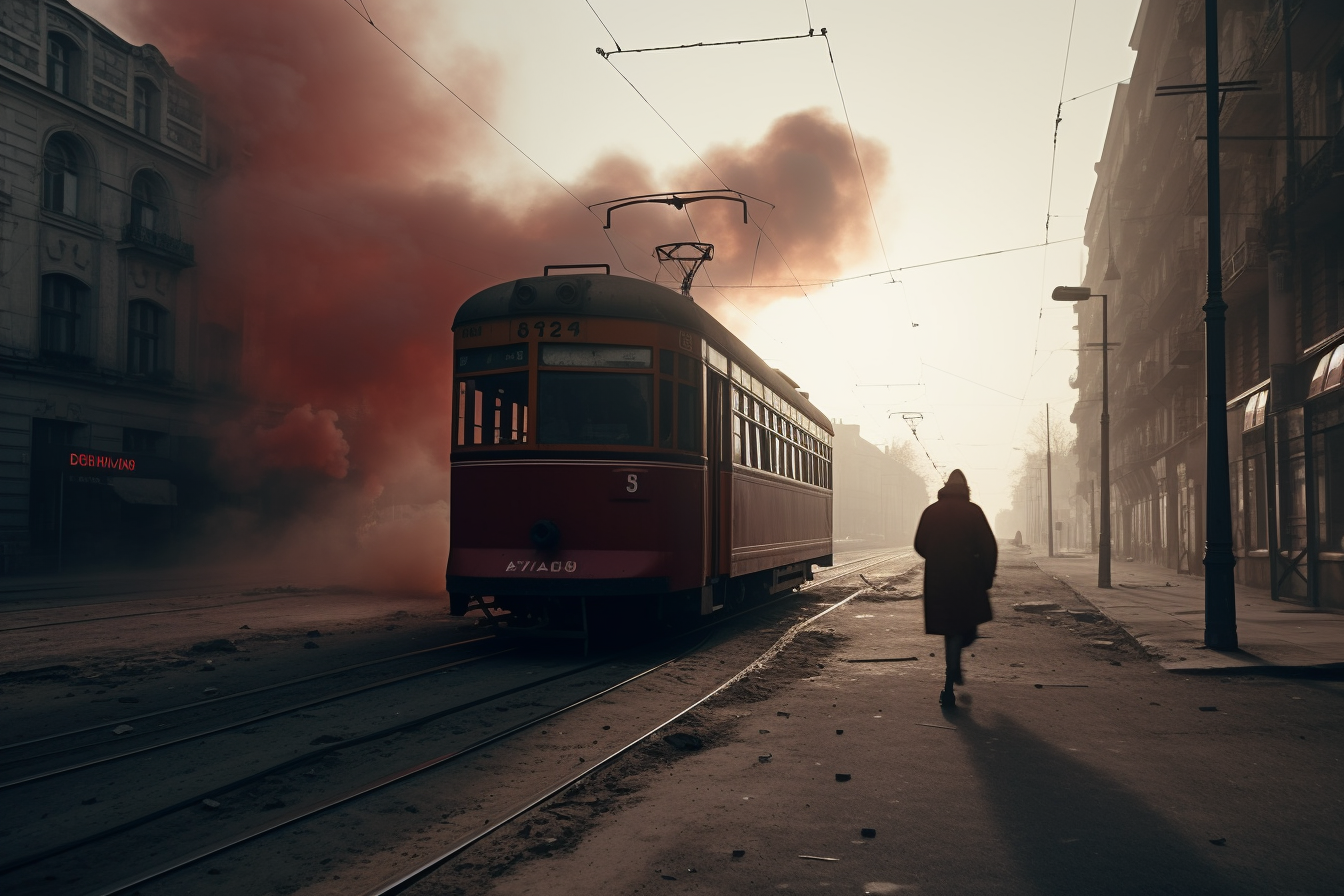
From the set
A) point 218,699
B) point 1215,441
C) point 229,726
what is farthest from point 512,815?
point 1215,441

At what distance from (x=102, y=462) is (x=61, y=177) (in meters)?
7.85

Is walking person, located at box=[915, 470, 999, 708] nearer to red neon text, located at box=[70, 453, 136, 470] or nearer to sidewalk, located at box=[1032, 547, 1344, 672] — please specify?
sidewalk, located at box=[1032, 547, 1344, 672]

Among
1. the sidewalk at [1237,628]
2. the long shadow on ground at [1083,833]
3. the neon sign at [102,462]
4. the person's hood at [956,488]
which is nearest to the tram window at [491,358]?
the person's hood at [956,488]

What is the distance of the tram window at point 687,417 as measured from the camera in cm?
1089

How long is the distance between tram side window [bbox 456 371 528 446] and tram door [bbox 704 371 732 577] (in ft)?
6.86

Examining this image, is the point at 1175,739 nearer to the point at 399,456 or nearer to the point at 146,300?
the point at 399,456

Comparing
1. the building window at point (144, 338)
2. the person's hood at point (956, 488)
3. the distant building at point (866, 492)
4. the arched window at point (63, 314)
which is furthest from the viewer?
the distant building at point (866, 492)

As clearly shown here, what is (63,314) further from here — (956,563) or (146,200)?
(956,563)

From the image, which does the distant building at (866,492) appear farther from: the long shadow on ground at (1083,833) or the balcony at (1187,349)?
the long shadow on ground at (1083,833)

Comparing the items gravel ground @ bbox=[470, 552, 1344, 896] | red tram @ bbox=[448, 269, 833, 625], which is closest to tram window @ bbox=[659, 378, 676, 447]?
red tram @ bbox=[448, 269, 833, 625]

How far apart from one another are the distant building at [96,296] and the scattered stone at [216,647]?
1861 cm

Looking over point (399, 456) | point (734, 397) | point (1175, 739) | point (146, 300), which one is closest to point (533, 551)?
point (734, 397)

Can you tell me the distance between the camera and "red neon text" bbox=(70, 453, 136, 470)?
90.9ft

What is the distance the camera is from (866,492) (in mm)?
106812
